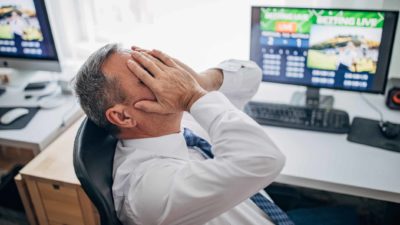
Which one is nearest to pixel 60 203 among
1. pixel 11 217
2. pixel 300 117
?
pixel 11 217

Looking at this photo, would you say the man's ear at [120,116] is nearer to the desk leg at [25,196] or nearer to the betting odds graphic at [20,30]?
the desk leg at [25,196]

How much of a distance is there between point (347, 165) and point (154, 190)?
796 millimetres

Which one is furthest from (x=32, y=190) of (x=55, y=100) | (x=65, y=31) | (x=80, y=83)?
(x=65, y=31)

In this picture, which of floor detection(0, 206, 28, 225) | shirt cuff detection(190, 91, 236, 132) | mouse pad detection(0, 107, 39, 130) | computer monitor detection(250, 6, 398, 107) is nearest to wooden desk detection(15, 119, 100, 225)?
mouse pad detection(0, 107, 39, 130)

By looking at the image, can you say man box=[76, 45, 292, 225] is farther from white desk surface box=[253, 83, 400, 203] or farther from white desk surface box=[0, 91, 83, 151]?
white desk surface box=[0, 91, 83, 151]

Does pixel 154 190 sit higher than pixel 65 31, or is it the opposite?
pixel 65 31

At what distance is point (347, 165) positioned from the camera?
145 cm

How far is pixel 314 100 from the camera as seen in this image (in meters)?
1.82

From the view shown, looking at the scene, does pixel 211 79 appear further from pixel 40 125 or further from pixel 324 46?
pixel 40 125

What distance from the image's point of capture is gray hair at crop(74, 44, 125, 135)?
104cm

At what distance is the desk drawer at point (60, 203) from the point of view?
1.55m

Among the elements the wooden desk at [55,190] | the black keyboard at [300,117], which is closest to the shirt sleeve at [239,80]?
the black keyboard at [300,117]

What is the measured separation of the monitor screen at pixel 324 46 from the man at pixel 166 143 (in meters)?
0.76

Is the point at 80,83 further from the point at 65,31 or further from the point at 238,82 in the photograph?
the point at 65,31
